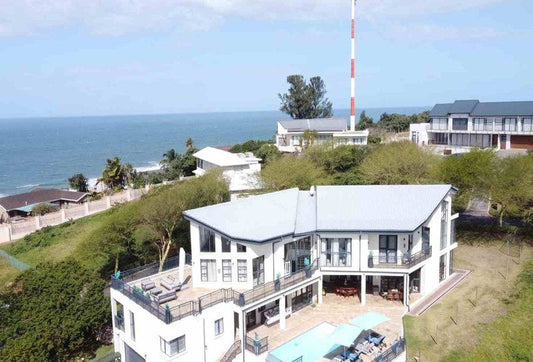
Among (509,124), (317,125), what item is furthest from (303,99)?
(509,124)

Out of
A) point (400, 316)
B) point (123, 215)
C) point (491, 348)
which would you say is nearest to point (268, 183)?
point (123, 215)

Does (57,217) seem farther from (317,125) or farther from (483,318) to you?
(483,318)

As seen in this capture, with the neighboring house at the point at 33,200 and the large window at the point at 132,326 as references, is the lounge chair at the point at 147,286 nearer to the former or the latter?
the large window at the point at 132,326

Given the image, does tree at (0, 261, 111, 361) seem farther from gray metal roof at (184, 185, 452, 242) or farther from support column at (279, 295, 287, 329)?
support column at (279, 295, 287, 329)

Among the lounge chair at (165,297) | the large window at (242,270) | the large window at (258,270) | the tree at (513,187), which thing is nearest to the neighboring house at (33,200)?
the lounge chair at (165,297)

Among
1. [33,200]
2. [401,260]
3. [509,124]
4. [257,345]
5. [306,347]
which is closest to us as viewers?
[306,347]

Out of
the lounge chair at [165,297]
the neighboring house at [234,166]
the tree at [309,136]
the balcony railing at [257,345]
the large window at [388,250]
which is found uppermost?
the tree at [309,136]
